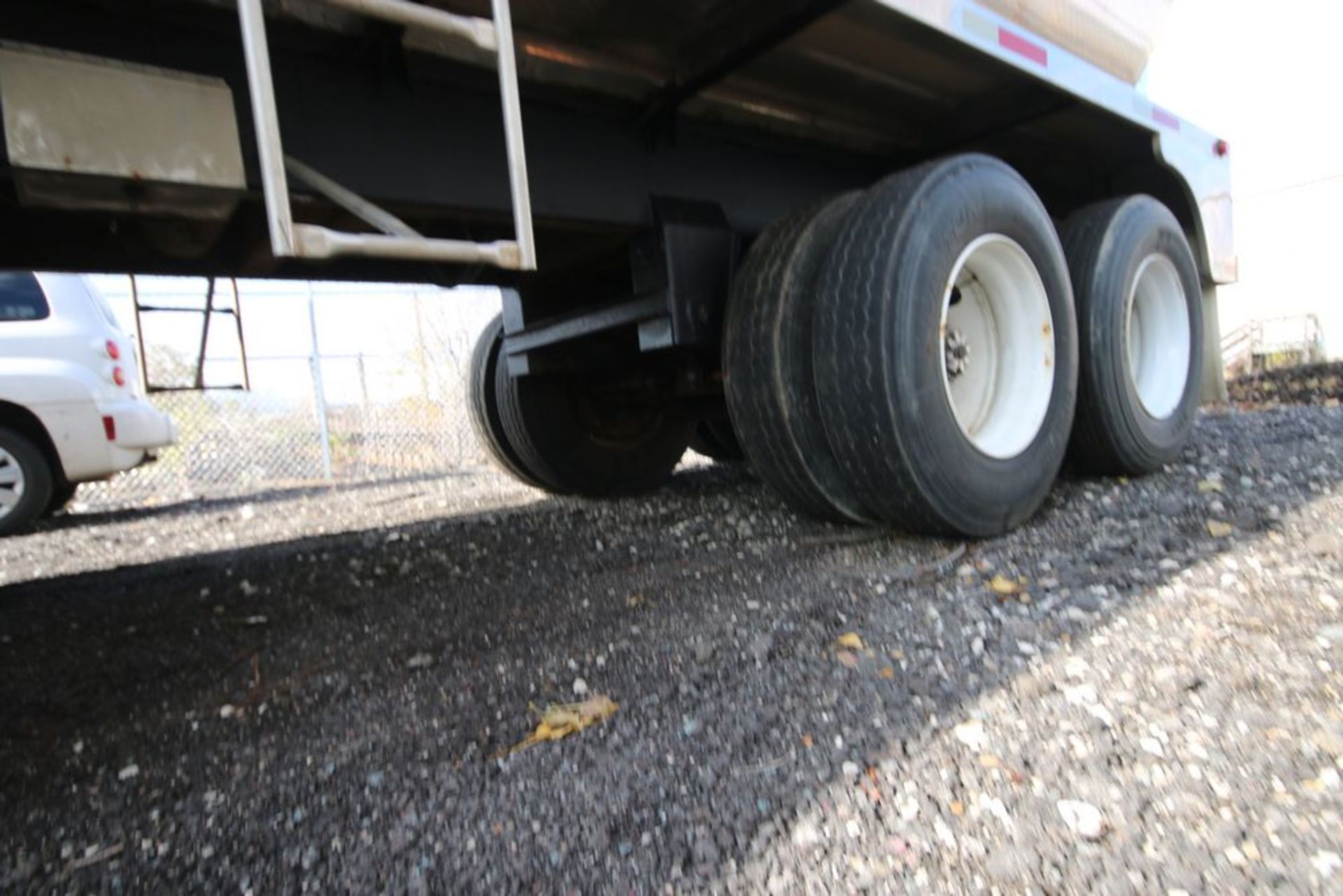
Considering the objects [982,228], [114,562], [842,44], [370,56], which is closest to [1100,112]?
[982,228]

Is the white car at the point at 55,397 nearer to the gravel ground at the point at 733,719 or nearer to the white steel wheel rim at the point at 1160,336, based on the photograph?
the gravel ground at the point at 733,719

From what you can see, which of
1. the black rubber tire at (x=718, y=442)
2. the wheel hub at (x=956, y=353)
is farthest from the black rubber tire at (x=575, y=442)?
the wheel hub at (x=956, y=353)

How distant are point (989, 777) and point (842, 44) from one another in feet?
7.17

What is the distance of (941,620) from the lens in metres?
1.62

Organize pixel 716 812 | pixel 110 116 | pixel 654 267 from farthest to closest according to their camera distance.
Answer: pixel 654 267 < pixel 110 116 < pixel 716 812

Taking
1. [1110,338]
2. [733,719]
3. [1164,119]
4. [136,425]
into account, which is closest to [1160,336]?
[1110,338]

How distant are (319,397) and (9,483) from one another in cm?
353

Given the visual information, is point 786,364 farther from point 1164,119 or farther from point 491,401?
point 1164,119

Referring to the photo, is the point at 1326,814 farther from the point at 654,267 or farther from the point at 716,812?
the point at 654,267

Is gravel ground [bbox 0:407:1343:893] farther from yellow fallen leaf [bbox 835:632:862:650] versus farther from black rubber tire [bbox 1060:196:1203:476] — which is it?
black rubber tire [bbox 1060:196:1203:476]

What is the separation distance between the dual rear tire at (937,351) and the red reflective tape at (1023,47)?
38 cm

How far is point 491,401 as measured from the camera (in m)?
4.13

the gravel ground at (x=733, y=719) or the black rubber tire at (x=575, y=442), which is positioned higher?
the black rubber tire at (x=575, y=442)

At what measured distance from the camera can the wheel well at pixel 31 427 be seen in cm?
455
